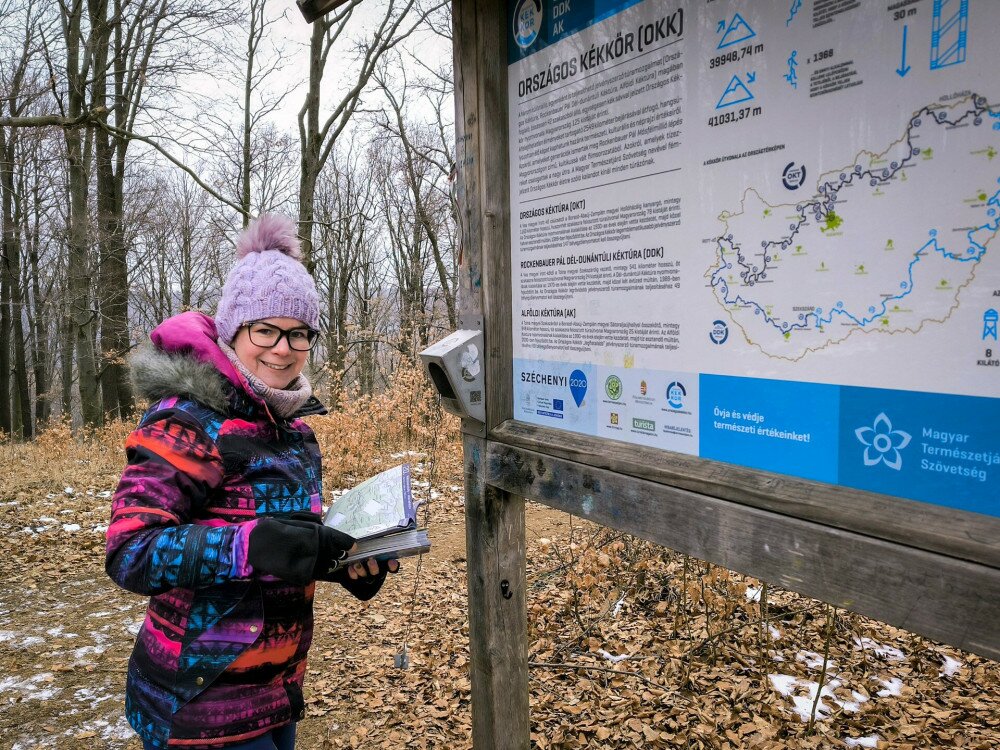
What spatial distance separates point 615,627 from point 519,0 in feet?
13.0

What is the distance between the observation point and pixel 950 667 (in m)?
3.88

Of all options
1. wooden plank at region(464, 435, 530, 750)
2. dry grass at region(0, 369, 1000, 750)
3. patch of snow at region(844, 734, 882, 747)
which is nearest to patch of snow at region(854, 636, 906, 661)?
dry grass at region(0, 369, 1000, 750)

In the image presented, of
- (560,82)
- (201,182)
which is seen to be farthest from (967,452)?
(201,182)

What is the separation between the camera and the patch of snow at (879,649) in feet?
13.3

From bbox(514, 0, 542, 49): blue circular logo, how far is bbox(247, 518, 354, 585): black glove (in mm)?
1738

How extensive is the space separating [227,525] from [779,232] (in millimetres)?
1661

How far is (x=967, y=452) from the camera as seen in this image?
1204 millimetres

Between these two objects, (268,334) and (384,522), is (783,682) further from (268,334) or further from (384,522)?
(268,334)

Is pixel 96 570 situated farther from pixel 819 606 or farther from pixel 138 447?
pixel 819 606

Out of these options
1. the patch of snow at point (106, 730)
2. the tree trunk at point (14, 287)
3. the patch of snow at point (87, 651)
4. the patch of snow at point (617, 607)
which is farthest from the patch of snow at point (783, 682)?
the tree trunk at point (14, 287)

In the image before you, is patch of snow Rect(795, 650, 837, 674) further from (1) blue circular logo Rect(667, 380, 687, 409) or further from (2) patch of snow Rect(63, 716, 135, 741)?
(2) patch of snow Rect(63, 716, 135, 741)

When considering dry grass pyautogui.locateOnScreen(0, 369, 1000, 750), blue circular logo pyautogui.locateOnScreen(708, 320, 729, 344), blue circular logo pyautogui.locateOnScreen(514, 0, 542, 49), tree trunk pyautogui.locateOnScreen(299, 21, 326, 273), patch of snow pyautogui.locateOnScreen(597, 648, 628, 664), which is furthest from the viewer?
tree trunk pyautogui.locateOnScreen(299, 21, 326, 273)

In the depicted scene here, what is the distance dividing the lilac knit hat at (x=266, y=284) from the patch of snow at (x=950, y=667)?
13.6ft

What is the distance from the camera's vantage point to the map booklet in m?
1.82
